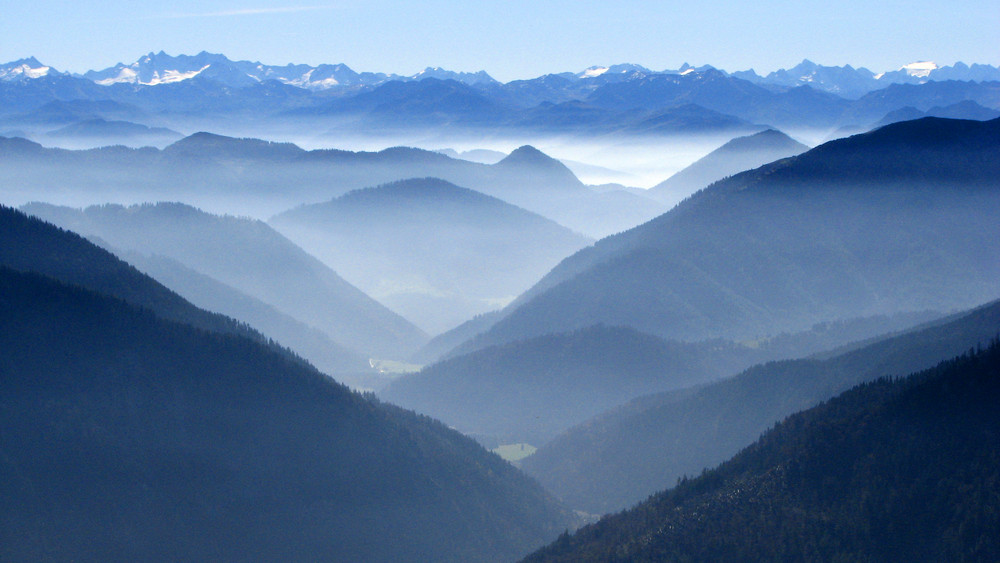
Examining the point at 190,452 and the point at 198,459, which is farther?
the point at 198,459

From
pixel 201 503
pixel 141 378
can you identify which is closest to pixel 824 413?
pixel 201 503

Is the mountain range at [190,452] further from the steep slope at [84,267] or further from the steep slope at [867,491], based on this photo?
the steep slope at [867,491]

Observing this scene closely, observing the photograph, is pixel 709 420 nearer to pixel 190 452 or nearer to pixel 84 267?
pixel 190 452

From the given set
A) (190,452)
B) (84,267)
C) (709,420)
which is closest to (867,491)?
(190,452)

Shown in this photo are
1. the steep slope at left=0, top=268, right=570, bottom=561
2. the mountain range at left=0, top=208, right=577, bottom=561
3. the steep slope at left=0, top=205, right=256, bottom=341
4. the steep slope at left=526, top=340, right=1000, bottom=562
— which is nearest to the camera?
the steep slope at left=526, top=340, right=1000, bottom=562

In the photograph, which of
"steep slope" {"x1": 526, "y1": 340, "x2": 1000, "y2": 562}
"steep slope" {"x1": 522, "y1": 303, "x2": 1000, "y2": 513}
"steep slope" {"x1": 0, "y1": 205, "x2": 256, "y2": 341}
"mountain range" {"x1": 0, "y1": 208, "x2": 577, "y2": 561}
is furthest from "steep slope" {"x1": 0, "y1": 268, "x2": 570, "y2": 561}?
"steep slope" {"x1": 526, "y1": 340, "x2": 1000, "y2": 562}

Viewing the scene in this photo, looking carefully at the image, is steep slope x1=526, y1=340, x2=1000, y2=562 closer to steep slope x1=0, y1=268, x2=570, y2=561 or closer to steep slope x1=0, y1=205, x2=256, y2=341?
steep slope x1=0, y1=268, x2=570, y2=561
